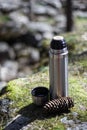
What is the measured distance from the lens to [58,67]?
14.3 feet

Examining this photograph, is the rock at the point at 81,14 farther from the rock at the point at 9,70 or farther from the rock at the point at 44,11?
the rock at the point at 9,70

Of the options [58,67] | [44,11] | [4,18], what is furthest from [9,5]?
[58,67]

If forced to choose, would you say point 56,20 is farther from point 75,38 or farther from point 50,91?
point 50,91

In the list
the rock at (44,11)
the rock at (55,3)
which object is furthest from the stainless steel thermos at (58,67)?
the rock at (55,3)

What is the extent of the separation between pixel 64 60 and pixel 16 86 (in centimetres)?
96

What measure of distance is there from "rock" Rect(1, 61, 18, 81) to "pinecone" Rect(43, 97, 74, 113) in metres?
8.62

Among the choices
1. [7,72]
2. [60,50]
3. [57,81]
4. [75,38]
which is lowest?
[7,72]

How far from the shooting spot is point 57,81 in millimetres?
4434

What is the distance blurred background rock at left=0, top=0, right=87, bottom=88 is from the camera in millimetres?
14422

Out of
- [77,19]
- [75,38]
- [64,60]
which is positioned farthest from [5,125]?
[77,19]

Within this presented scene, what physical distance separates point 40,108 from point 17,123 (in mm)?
360

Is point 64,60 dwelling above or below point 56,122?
above

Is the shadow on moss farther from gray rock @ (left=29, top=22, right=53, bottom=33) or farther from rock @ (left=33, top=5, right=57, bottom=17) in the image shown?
rock @ (left=33, top=5, right=57, bottom=17)

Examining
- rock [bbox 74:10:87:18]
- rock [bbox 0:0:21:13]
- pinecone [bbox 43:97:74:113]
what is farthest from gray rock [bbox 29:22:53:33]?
pinecone [bbox 43:97:74:113]
